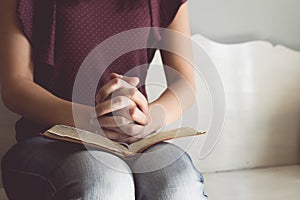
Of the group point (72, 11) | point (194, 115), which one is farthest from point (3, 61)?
point (194, 115)

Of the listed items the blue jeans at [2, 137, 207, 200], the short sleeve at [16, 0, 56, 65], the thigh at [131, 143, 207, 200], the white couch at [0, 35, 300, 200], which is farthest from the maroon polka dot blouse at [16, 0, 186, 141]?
the white couch at [0, 35, 300, 200]

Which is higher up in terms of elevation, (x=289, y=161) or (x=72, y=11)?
(x=72, y=11)

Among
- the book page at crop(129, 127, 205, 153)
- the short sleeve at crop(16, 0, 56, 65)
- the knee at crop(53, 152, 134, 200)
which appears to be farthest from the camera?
the short sleeve at crop(16, 0, 56, 65)

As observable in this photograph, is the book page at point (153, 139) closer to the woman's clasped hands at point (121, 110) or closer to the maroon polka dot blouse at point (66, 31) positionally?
the woman's clasped hands at point (121, 110)

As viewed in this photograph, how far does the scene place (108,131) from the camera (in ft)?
2.58

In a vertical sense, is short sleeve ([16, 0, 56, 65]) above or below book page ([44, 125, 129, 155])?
above

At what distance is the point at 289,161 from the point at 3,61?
85 cm

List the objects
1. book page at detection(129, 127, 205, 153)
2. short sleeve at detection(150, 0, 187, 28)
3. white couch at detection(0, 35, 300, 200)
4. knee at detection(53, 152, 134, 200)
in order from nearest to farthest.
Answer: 1. knee at detection(53, 152, 134, 200)
2. book page at detection(129, 127, 205, 153)
3. short sleeve at detection(150, 0, 187, 28)
4. white couch at detection(0, 35, 300, 200)

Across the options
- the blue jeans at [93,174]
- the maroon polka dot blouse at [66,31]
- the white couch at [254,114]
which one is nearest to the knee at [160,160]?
the blue jeans at [93,174]

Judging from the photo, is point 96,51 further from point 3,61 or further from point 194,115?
point 194,115

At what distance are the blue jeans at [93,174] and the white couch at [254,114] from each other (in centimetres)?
47

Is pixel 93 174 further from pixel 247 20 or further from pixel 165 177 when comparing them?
pixel 247 20

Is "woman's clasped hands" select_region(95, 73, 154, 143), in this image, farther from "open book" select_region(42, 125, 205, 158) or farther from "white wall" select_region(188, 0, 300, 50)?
"white wall" select_region(188, 0, 300, 50)

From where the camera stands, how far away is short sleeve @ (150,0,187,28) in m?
0.97
